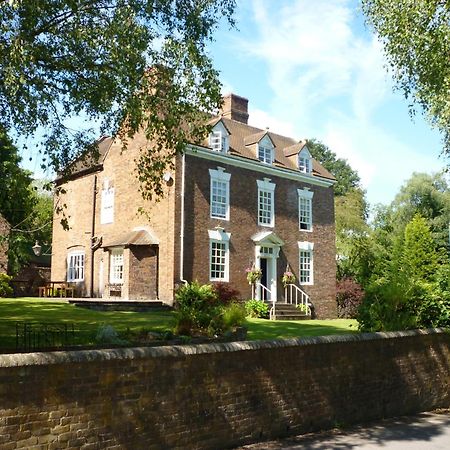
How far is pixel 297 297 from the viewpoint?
101 ft

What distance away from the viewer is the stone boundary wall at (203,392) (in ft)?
20.6

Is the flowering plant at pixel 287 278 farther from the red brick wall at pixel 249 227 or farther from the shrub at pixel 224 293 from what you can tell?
the shrub at pixel 224 293

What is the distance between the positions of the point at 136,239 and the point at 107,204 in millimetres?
5018

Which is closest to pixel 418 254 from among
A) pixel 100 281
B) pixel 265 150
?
pixel 265 150

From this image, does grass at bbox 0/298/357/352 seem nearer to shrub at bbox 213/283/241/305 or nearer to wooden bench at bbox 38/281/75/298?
shrub at bbox 213/283/241/305

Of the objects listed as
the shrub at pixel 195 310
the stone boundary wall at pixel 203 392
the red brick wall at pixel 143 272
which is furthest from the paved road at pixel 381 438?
the red brick wall at pixel 143 272

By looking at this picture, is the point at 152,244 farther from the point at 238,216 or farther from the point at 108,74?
the point at 108,74

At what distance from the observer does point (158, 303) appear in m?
24.7

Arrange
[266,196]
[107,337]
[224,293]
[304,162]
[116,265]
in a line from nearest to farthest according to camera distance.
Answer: [107,337]
[224,293]
[116,265]
[266,196]
[304,162]

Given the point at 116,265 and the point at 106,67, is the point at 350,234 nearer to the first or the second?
the point at 116,265

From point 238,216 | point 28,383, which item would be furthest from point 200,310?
point 238,216

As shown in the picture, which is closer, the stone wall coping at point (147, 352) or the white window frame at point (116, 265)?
the stone wall coping at point (147, 352)

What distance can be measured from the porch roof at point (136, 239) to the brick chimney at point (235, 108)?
1108 centimetres

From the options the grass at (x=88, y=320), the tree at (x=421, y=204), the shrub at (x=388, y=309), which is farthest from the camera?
the tree at (x=421, y=204)
